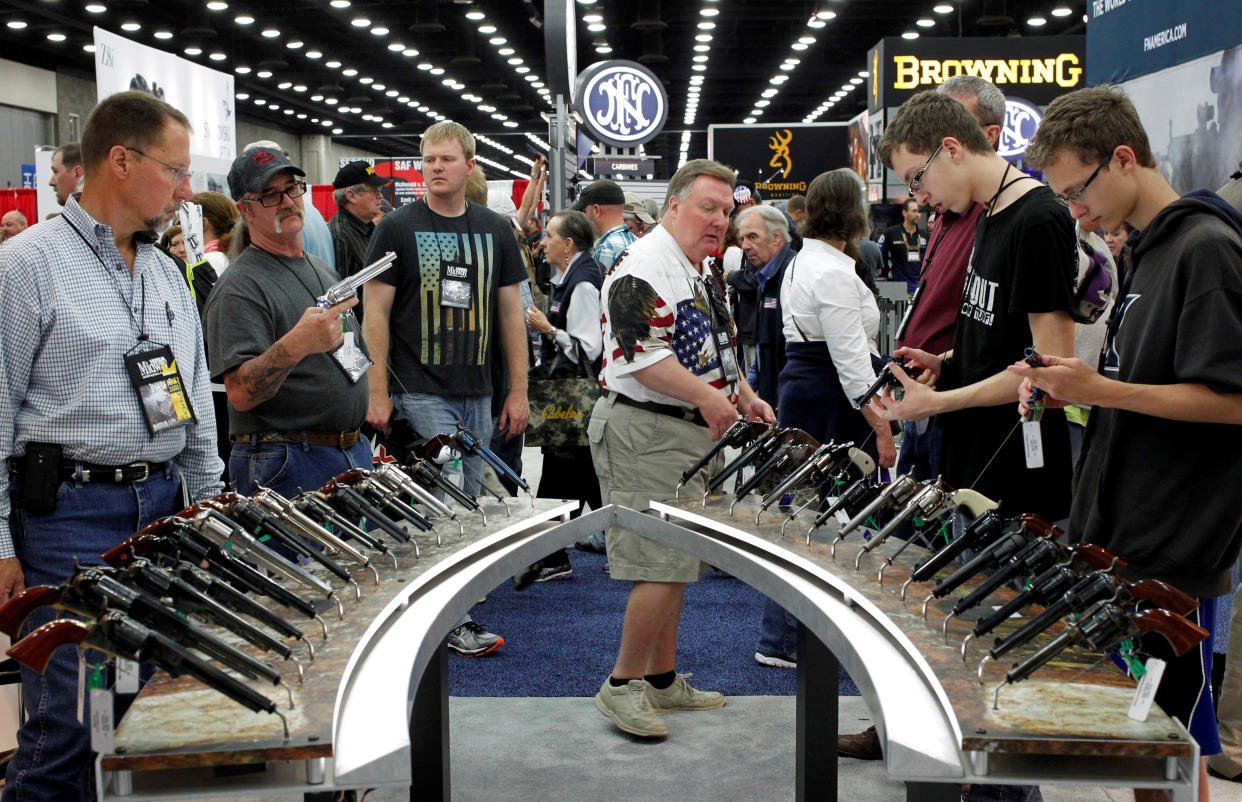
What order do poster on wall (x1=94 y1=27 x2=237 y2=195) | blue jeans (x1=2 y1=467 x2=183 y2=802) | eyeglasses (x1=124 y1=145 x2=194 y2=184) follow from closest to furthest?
blue jeans (x1=2 y1=467 x2=183 y2=802) → eyeglasses (x1=124 y1=145 x2=194 y2=184) → poster on wall (x1=94 y1=27 x2=237 y2=195)

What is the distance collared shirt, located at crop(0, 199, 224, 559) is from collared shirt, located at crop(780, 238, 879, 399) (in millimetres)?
2316

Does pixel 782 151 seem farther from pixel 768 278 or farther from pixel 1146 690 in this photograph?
pixel 1146 690

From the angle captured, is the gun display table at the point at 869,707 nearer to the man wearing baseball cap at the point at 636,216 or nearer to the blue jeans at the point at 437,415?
the blue jeans at the point at 437,415

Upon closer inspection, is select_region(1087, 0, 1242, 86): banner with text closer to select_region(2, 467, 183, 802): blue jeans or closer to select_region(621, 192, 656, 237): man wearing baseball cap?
select_region(621, 192, 656, 237): man wearing baseball cap

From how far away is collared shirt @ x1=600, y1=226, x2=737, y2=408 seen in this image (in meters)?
3.27

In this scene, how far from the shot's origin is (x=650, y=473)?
3.39m

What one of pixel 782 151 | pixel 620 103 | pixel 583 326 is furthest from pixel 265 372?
pixel 782 151

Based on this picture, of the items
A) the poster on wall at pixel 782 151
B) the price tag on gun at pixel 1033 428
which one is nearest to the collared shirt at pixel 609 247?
the price tag on gun at pixel 1033 428

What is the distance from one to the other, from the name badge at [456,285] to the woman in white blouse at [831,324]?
1.18m

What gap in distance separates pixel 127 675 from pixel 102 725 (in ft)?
0.37

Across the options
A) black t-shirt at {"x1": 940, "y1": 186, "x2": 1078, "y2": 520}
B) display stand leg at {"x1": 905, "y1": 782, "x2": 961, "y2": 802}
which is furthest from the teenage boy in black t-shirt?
display stand leg at {"x1": 905, "y1": 782, "x2": 961, "y2": 802}

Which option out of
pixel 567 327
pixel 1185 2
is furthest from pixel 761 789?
pixel 1185 2

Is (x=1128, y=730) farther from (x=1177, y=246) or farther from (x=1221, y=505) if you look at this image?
(x=1177, y=246)

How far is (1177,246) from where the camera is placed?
1.94 m
